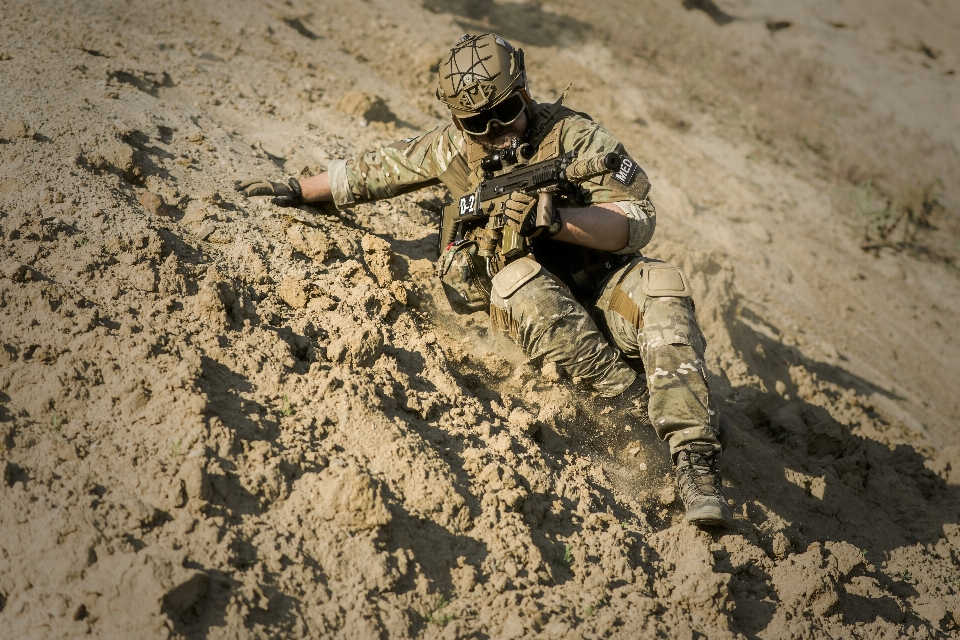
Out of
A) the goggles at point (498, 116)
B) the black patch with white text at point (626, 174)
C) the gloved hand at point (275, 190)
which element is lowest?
the gloved hand at point (275, 190)

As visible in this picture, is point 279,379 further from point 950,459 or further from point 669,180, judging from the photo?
point 669,180

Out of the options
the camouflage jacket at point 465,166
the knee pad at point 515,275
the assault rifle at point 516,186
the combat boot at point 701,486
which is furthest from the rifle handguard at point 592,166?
the combat boot at point 701,486

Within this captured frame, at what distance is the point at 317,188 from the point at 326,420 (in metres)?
1.82

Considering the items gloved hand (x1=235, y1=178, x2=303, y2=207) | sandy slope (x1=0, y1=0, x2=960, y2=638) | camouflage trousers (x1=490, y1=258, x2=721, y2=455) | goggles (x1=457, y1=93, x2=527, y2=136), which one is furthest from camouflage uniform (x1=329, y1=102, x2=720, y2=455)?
gloved hand (x1=235, y1=178, x2=303, y2=207)

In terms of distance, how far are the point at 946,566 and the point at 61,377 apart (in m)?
4.55

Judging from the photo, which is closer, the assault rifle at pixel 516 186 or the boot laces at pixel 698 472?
the boot laces at pixel 698 472

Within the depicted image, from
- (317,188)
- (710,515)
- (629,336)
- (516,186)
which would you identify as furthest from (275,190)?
(710,515)

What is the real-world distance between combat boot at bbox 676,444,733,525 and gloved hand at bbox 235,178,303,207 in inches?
105

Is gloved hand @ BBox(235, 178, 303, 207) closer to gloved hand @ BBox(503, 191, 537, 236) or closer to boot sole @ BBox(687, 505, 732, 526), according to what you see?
gloved hand @ BBox(503, 191, 537, 236)

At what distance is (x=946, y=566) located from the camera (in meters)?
4.08

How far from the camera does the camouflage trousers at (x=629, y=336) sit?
11.5 feet

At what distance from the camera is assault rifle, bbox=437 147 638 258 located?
3506mm

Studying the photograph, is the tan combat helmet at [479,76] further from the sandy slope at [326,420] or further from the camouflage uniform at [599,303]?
the sandy slope at [326,420]

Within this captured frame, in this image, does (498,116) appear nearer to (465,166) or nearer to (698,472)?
(465,166)
